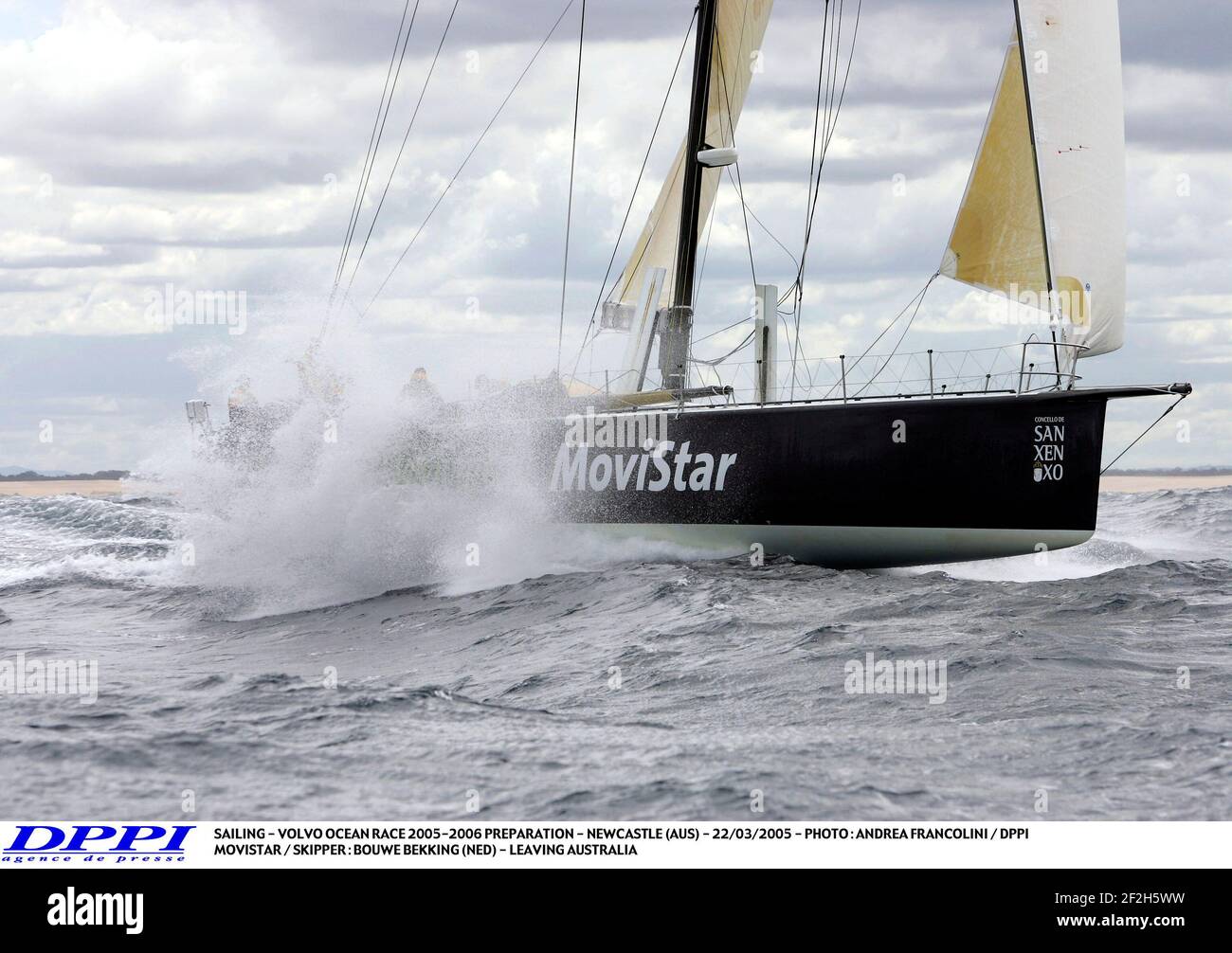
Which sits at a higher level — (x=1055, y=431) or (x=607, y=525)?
(x=1055, y=431)

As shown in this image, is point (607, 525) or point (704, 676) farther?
point (607, 525)

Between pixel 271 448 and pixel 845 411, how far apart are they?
6716 mm

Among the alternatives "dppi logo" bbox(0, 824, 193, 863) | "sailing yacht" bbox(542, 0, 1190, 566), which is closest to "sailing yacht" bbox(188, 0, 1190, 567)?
"sailing yacht" bbox(542, 0, 1190, 566)

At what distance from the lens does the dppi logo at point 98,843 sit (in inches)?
169

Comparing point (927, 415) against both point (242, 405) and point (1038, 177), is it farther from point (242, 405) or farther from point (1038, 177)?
point (242, 405)

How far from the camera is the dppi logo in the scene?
14.1 ft

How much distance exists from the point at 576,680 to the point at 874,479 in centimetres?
525

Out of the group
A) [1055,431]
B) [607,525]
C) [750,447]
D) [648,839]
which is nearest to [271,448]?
[607,525]

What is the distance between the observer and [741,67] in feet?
49.1

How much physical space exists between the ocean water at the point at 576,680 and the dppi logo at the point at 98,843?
357 mm

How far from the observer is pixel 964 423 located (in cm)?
1191

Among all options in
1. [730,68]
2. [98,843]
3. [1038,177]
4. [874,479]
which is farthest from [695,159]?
[98,843]

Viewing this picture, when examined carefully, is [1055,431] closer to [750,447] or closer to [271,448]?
[750,447]

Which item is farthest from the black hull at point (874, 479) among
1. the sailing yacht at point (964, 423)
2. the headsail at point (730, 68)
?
the headsail at point (730, 68)
